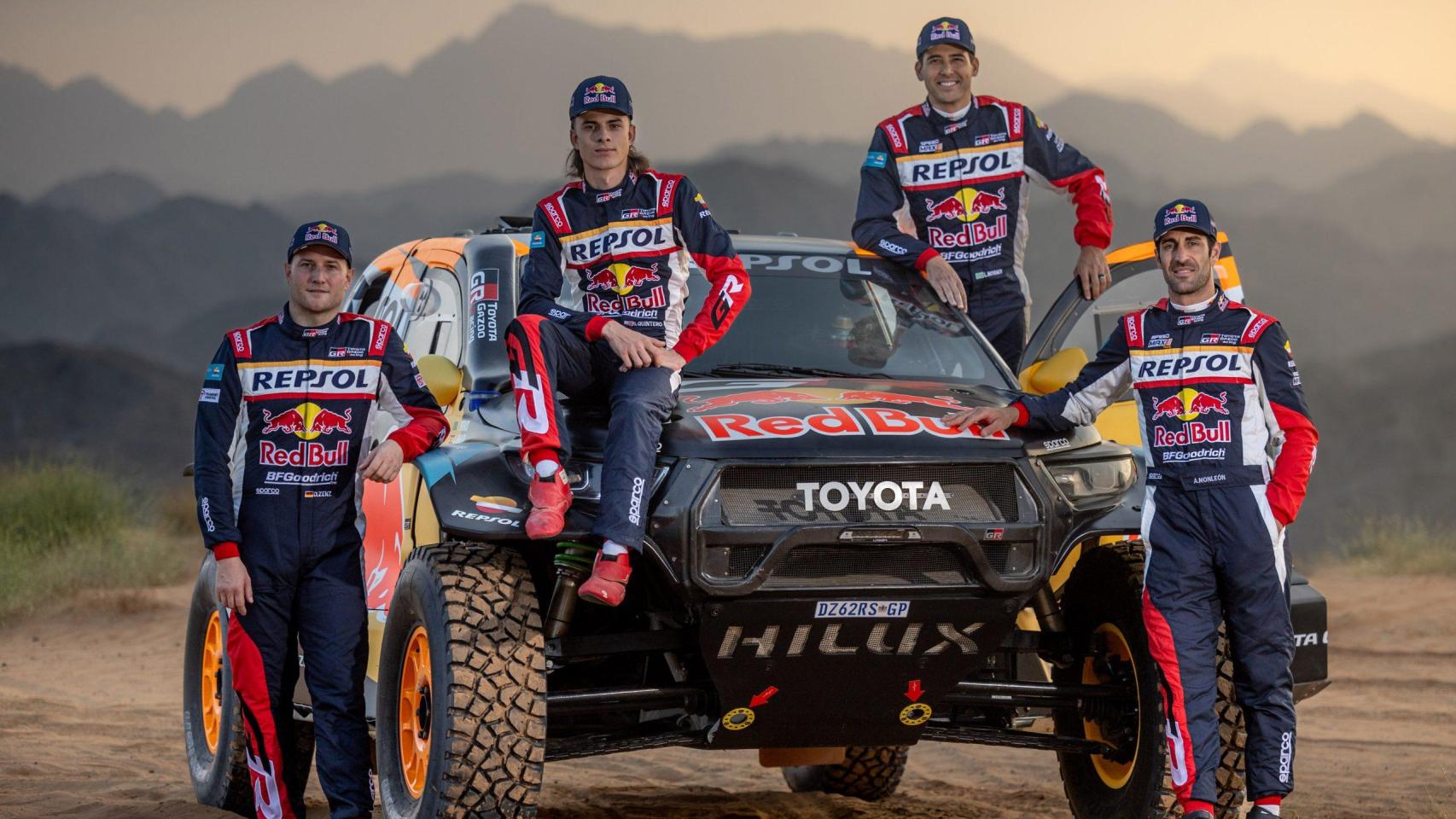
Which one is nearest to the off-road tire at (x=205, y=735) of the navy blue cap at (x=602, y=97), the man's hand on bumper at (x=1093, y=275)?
the navy blue cap at (x=602, y=97)

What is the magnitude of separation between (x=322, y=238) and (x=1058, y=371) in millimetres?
2560

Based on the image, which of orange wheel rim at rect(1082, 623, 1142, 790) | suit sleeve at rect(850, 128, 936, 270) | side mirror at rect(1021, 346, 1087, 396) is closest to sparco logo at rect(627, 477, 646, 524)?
side mirror at rect(1021, 346, 1087, 396)

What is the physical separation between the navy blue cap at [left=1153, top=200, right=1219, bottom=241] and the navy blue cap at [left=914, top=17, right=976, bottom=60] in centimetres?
209

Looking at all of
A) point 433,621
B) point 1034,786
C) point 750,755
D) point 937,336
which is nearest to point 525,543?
point 433,621

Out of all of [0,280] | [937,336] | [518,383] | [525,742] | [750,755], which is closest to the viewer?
[525,742]

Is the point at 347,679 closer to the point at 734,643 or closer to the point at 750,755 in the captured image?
the point at 734,643

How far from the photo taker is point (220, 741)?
7082 mm

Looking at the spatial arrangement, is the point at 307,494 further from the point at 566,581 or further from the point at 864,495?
the point at 864,495

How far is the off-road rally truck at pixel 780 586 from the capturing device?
508cm

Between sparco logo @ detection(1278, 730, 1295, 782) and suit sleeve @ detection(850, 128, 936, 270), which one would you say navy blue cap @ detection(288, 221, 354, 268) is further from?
sparco logo @ detection(1278, 730, 1295, 782)

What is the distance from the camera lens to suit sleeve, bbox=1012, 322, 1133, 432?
568 cm

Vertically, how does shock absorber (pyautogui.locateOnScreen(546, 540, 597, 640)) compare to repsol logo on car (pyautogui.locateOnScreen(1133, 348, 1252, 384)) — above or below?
below

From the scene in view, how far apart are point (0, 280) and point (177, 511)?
19.2 m

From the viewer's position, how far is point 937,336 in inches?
266
